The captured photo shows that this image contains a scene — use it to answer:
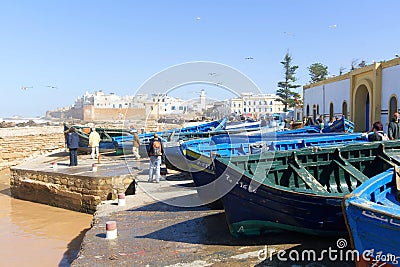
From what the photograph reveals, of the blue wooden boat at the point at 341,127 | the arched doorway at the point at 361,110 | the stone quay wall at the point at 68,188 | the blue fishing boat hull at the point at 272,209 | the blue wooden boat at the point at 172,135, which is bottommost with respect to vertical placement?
the stone quay wall at the point at 68,188

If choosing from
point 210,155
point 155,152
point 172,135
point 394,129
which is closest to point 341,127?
point 394,129

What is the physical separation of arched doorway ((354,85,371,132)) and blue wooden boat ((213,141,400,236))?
45.1 ft

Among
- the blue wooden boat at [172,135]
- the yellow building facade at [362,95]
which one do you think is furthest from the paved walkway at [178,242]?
the yellow building facade at [362,95]

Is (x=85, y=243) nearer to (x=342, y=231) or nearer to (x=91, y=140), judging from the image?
(x=342, y=231)

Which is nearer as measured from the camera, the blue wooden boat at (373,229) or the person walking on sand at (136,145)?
the blue wooden boat at (373,229)

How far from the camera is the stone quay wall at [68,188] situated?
10.8 meters

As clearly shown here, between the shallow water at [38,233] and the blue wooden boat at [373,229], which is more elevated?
the blue wooden boat at [373,229]

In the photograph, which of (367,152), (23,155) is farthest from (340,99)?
(23,155)

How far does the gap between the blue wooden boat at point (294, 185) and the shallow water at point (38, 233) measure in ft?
13.9

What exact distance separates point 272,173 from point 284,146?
11.3 ft

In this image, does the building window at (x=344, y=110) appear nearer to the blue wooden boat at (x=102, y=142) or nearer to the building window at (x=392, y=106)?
the building window at (x=392, y=106)

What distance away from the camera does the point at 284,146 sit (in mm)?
9836

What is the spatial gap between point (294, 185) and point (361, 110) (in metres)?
15.8

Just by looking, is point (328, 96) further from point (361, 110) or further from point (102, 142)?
point (102, 142)
